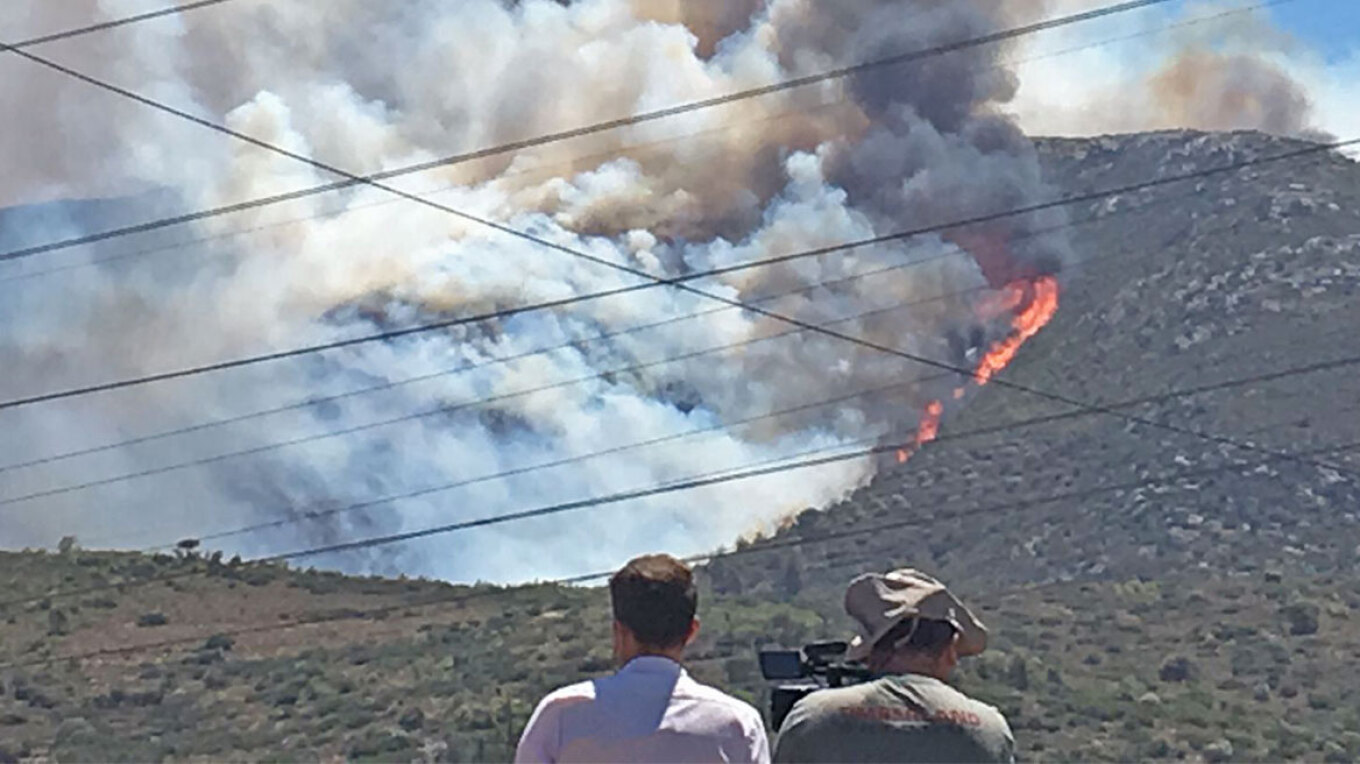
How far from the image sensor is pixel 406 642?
58.5 m

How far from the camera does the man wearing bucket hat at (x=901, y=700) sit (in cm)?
643

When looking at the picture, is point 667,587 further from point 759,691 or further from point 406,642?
point 406,642

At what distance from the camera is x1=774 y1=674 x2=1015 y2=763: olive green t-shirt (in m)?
6.43

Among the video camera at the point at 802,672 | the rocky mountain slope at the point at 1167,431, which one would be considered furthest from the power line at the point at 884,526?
the video camera at the point at 802,672

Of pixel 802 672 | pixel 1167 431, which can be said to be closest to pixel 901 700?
pixel 802 672

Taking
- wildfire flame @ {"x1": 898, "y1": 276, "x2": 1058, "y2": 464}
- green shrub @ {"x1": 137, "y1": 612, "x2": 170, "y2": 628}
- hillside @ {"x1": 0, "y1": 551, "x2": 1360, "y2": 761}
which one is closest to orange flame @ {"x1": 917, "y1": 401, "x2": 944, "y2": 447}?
wildfire flame @ {"x1": 898, "y1": 276, "x2": 1058, "y2": 464}

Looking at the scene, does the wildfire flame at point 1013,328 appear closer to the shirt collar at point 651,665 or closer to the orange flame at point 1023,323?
the orange flame at point 1023,323

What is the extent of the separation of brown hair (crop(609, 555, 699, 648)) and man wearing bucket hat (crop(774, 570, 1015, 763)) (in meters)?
0.49

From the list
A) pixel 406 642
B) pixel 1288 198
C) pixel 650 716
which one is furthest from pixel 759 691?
pixel 1288 198

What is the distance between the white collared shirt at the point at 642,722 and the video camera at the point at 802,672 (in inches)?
8.5

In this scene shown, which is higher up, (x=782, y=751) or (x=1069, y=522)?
(x=1069, y=522)

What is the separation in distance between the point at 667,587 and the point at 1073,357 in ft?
268

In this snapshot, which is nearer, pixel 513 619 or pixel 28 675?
pixel 28 675

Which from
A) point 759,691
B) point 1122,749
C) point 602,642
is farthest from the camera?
point 602,642
